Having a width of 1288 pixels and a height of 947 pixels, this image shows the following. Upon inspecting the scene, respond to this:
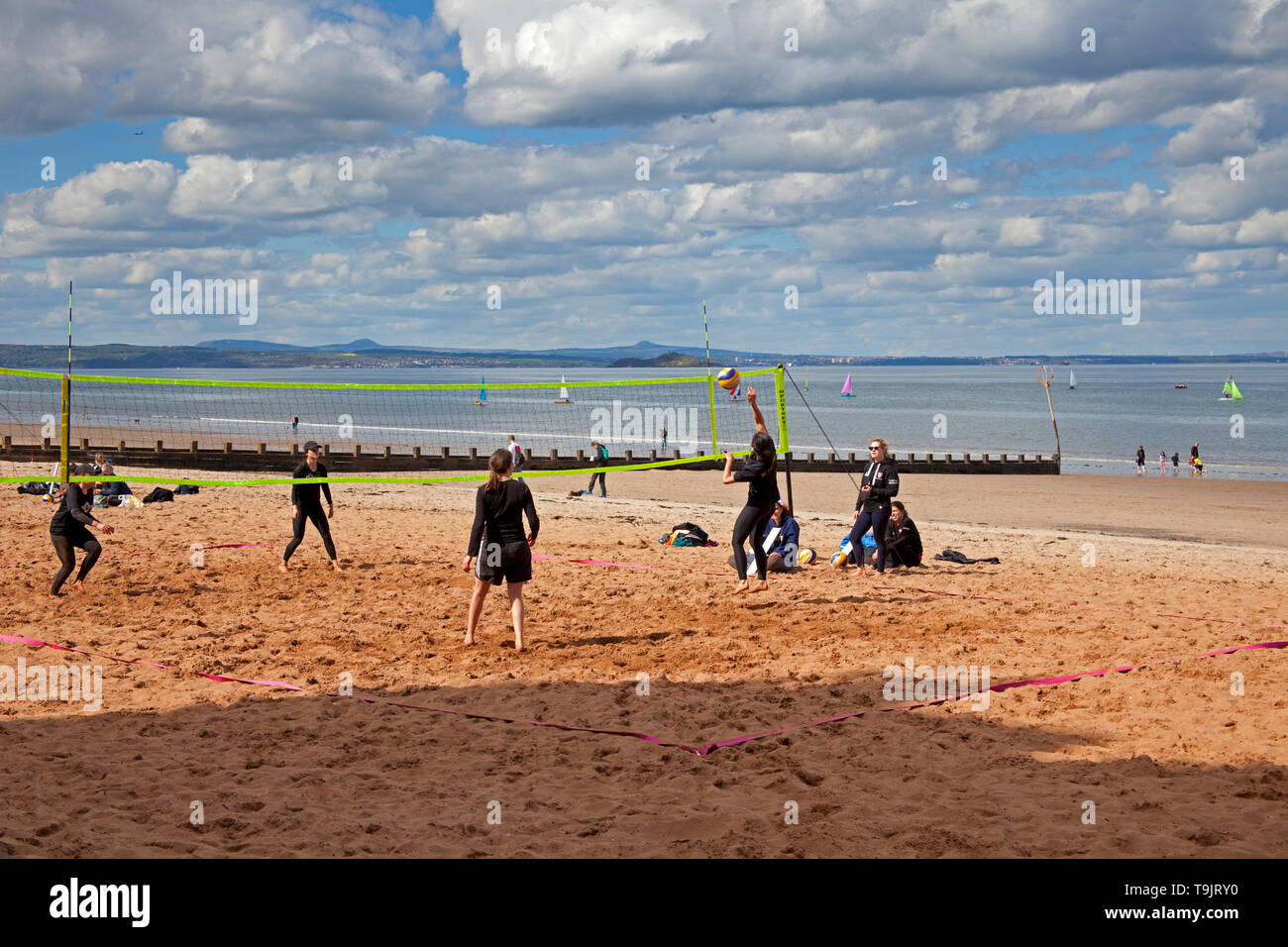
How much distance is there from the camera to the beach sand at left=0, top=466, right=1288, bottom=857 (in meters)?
4.55

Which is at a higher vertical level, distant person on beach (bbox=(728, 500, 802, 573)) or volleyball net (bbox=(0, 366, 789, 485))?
volleyball net (bbox=(0, 366, 789, 485))

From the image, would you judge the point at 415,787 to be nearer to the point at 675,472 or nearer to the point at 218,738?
the point at 218,738

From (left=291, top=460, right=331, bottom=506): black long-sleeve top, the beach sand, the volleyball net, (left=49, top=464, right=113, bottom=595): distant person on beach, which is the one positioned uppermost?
the volleyball net

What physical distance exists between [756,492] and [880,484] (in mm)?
1900

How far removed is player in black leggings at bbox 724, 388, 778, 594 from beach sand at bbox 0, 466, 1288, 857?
43cm

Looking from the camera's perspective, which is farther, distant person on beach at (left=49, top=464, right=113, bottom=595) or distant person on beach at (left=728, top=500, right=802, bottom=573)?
distant person on beach at (left=728, top=500, right=802, bottom=573)

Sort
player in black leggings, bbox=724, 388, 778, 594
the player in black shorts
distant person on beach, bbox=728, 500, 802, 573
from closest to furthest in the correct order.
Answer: the player in black shorts < player in black leggings, bbox=724, 388, 778, 594 < distant person on beach, bbox=728, 500, 802, 573

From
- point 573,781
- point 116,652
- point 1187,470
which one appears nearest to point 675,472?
point 1187,470

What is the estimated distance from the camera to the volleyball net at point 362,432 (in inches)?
577

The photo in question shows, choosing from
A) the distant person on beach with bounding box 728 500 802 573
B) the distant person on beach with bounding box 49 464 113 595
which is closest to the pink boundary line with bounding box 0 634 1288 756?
the distant person on beach with bounding box 49 464 113 595

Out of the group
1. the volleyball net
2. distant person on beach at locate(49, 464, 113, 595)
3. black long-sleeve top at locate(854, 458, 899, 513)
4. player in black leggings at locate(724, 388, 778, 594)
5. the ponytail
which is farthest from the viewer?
the volleyball net

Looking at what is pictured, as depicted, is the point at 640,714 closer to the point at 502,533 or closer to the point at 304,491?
the point at 502,533

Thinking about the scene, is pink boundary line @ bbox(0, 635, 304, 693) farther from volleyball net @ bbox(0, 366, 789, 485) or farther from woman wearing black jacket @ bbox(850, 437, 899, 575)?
woman wearing black jacket @ bbox(850, 437, 899, 575)
